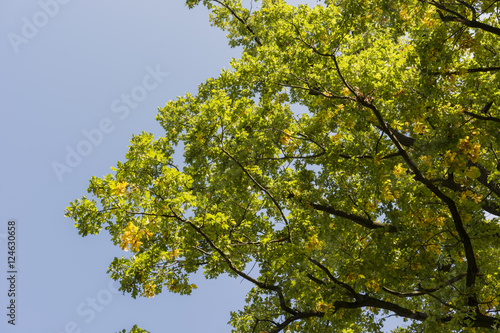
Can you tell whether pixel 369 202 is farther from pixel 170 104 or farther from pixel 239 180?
pixel 170 104

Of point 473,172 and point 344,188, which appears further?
point 344,188

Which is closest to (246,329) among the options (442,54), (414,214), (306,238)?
(306,238)

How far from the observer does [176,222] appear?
6.64 m

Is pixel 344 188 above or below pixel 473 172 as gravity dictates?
above

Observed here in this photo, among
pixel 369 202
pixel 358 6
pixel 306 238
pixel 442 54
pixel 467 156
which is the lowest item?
pixel 306 238

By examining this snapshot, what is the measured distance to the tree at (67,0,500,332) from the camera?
19.8 feet

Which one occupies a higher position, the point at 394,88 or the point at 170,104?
the point at 170,104

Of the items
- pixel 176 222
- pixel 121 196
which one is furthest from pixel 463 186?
pixel 121 196

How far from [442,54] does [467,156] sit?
69.7 inches

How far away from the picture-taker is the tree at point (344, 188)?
6.05m

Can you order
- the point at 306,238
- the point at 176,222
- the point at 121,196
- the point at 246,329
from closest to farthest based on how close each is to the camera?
the point at 121,196 < the point at 176,222 < the point at 306,238 < the point at 246,329

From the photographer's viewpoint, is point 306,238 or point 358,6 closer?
point 358,6

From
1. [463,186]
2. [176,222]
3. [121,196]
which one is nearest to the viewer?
[121,196]

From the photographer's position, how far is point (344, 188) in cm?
891
